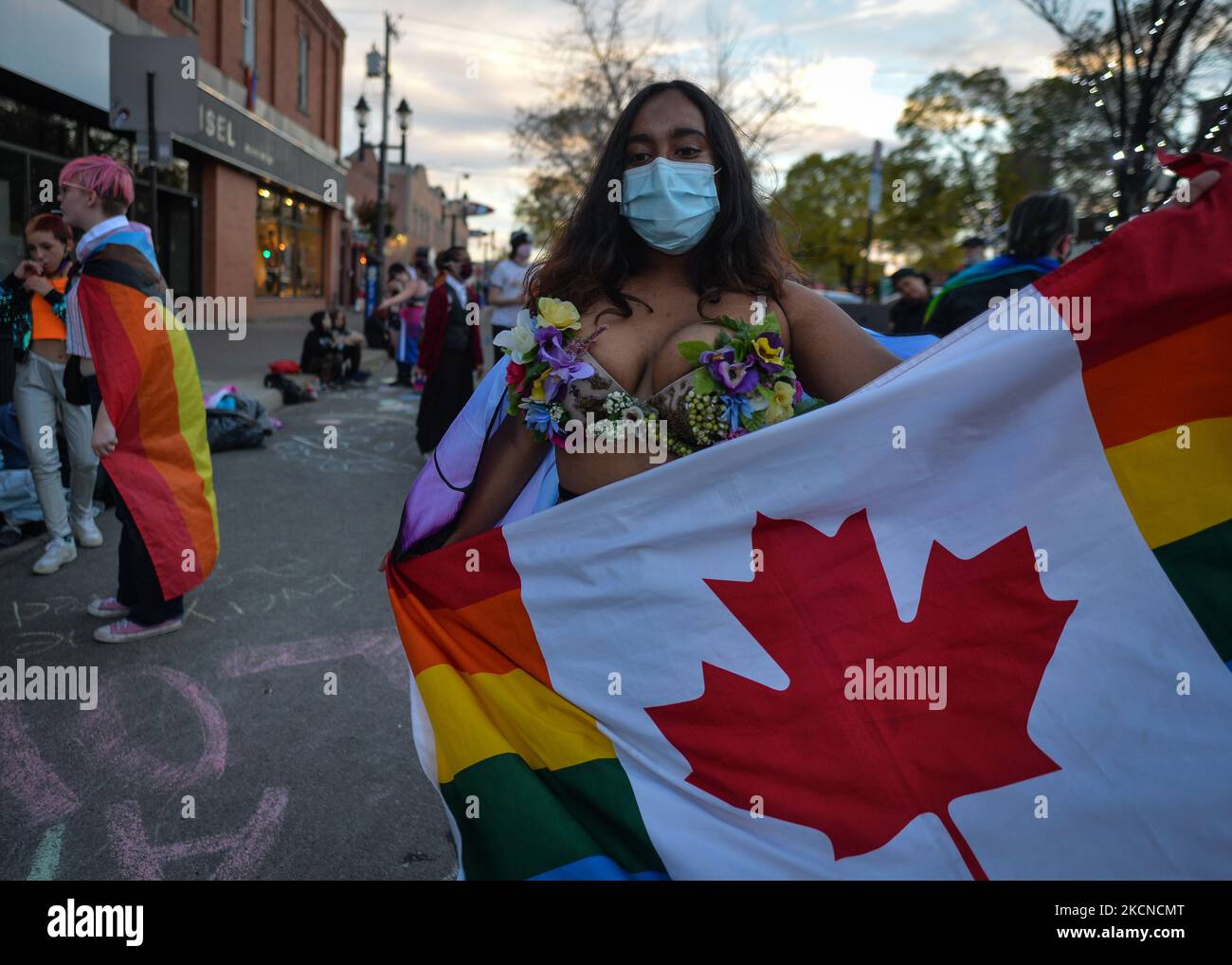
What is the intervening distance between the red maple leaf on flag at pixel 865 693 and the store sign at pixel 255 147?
50.2ft

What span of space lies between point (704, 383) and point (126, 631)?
3.45 meters

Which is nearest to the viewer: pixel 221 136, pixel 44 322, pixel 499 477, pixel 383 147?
pixel 499 477

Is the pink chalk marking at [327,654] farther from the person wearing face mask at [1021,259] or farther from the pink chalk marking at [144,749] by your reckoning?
the person wearing face mask at [1021,259]

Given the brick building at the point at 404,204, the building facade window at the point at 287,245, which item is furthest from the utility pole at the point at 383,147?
the brick building at the point at 404,204

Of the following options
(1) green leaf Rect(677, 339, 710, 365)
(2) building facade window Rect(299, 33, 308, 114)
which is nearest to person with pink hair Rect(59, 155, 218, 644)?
(1) green leaf Rect(677, 339, 710, 365)

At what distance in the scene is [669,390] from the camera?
2.34 m

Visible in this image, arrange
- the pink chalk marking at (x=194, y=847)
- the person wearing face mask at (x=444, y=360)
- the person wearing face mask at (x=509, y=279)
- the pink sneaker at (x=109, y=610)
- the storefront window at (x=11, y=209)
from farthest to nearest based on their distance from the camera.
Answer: the storefront window at (x=11, y=209) → the person wearing face mask at (x=509, y=279) → the person wearing face mask at (x=444, y=360) → the pink sneaker at (x=109, y=610) → the pink chalk marking at (x=194, y=847)

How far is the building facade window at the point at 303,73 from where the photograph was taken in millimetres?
27997

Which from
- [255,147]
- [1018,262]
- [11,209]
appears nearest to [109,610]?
[1018,262]

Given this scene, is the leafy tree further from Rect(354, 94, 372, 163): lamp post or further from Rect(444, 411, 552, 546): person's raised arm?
Rect(354, 94, 372, 163): lamp post

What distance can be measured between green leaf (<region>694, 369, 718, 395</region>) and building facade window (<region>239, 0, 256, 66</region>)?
944 inches

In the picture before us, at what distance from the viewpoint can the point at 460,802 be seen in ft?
7.23

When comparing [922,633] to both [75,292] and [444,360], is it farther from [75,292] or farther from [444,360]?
[444,360]
